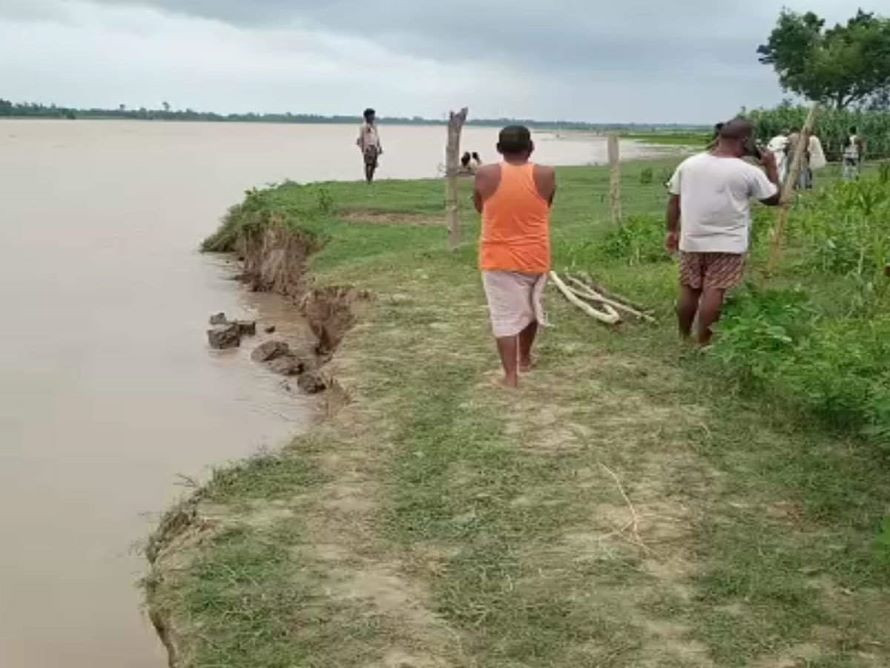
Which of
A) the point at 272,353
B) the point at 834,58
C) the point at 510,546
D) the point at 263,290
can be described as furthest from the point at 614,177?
the point at 834,58

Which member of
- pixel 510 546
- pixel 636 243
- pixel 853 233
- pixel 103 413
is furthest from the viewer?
pixel 636 243

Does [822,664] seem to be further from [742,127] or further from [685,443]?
[742,127]

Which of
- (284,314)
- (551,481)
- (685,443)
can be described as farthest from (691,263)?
(284,314)

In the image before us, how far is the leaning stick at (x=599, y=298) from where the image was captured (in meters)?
7.62

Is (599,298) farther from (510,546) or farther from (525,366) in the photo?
(510,546)

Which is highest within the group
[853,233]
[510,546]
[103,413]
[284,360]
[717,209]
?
[717,209]

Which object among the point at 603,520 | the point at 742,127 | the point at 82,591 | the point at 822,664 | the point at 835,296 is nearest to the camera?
the point at 822,664

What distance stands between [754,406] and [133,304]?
921 cm

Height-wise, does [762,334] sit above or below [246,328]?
above

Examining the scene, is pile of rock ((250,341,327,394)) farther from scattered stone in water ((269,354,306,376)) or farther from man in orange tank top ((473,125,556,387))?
man in orange tank top ((473,125,556,387))

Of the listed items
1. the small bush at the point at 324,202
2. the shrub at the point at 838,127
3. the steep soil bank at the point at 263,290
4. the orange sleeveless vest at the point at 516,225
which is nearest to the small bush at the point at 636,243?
the steep soil bank at the point at 263,290

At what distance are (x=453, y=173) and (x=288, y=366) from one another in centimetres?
306

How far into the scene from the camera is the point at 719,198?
6.23m

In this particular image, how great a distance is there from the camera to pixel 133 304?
42.9 ft
